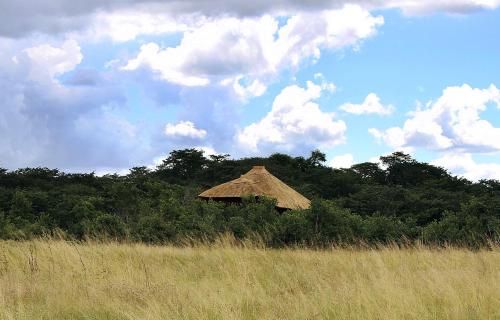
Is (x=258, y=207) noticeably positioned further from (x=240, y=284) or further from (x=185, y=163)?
(x=185, y=163)

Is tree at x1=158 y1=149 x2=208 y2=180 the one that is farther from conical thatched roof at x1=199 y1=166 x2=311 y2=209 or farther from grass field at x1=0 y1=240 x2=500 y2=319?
grass field at x1=0 y1=240 x2=500 y2=319

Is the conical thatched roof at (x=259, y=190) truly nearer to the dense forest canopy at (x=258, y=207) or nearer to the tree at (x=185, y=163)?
the dense forest canopy at (x=258, y=207)

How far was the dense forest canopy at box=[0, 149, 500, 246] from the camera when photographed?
14.5 meters

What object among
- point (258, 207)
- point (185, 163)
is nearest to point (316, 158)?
point (185, 163)

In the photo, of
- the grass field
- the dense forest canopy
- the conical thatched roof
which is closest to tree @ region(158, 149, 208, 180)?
the dense forest canopy

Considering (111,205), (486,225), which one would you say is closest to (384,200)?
(111,205)

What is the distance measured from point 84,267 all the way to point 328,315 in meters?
3.92

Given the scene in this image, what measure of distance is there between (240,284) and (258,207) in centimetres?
966

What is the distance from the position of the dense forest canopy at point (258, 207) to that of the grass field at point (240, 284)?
2.96m

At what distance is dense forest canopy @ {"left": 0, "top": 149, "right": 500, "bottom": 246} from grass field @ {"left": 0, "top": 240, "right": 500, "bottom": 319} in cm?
296

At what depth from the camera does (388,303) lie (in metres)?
5.78

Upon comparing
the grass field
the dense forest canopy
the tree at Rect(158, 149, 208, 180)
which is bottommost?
the grass field

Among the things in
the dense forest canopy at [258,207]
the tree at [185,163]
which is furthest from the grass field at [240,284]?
the tree at [185,163]

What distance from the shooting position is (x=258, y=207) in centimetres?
1673
